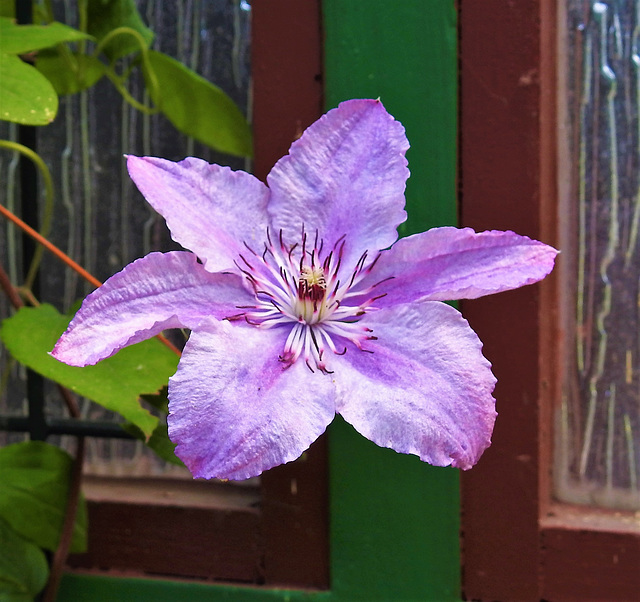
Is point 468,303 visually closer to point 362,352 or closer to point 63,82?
point 362,352

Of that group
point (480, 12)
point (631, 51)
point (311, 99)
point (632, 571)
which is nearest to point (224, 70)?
point (311, 99)

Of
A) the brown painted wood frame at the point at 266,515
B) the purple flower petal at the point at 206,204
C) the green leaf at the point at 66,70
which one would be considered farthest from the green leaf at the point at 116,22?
the purple flower petal at the point at 206,204

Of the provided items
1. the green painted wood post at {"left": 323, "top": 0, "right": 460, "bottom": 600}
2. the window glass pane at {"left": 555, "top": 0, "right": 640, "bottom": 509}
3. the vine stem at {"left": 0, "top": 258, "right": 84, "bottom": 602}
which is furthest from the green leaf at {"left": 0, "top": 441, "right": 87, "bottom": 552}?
the window glass pane at {"left": 555, "top": 0, "right": 640, "bottom": 509}

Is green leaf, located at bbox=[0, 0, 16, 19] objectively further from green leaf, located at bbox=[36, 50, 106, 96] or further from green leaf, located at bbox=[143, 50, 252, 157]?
green leaf, located at bbox=[143, 50, 252, 157]

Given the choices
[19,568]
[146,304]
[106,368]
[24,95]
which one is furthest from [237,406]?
[19,568]

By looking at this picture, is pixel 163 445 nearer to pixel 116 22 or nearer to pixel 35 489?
pixel 35 489

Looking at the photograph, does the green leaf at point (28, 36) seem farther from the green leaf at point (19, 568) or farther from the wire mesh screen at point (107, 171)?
the green leaf at point (19, 568)
